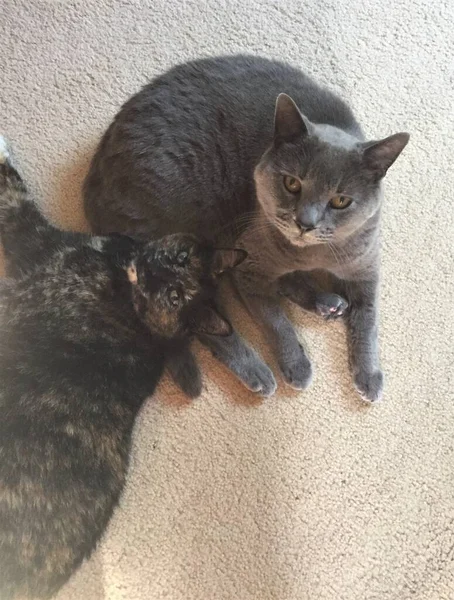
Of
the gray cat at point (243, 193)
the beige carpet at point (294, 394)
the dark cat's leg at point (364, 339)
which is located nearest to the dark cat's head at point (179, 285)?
the gray cat at point (243, 193)

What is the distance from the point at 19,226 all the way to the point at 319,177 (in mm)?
752

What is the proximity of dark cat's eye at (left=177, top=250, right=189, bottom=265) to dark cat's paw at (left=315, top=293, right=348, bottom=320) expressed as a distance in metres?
0.38

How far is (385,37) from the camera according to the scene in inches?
70.1

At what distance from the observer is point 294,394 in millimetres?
1518

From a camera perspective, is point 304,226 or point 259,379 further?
point 259,379

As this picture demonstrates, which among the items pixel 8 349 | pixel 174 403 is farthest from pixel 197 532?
pixel 8 349

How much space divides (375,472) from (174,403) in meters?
0.52

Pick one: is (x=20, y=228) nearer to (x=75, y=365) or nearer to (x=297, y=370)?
(x=75, y=365)

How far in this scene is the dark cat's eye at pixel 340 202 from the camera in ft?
4.04

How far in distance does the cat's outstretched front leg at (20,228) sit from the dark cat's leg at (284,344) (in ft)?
1.68

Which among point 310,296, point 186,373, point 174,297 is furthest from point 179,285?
point 310,296

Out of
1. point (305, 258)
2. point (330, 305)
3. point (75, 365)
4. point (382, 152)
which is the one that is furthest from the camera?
point (330, 305)

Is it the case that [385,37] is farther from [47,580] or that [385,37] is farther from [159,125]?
[47,580]

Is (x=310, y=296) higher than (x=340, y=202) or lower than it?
lower
